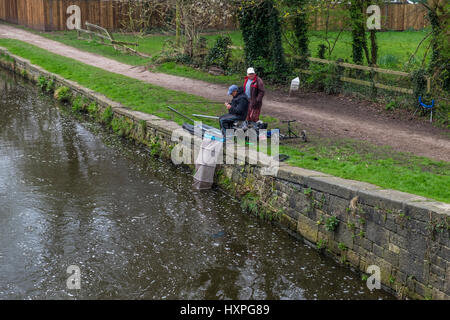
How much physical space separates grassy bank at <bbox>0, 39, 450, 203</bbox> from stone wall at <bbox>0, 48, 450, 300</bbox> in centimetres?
59

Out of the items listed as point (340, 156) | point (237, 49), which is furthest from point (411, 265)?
point (237, 49)

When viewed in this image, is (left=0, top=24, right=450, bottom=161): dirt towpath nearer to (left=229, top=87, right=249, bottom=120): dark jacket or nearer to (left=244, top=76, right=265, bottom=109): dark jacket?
(left=244, top=76, right=265, bottom=109): dark jacket

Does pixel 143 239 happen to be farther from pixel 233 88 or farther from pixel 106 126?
pixel 106 126

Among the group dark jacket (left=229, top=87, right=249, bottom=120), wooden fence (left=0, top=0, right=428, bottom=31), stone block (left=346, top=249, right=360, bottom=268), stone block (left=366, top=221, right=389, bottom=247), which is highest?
wooden fence (left=0, top=0, right=428, bottom=31)

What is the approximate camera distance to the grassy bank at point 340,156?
28.3 ft

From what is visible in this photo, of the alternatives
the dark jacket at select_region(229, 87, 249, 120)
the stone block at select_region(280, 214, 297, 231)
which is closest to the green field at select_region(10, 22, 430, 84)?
the dark jacket at select_region(229, 87, 249, 120)

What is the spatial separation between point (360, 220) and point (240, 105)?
180 inches

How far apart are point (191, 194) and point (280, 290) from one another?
3.85 meters

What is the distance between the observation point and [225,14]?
19.6 metres

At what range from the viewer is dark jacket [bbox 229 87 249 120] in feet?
38.2

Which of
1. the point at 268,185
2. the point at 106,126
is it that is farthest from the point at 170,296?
the point at 106,126

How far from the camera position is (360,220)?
7820mm

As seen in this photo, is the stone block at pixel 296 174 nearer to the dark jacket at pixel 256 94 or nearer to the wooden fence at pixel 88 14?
the dark jacket at pixel 256 94

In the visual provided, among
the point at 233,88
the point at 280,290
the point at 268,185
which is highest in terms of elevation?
the point at 233,88
